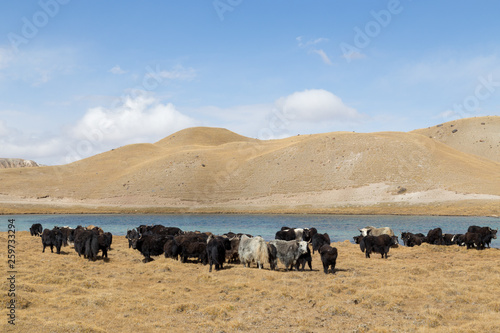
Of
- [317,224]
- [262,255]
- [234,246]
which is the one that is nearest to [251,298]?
[262,255]

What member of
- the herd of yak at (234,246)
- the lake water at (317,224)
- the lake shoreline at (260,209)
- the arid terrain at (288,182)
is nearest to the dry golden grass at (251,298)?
the herd of yak at (234,246)

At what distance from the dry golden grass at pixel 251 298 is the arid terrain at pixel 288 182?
206 ft

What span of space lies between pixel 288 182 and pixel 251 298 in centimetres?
9400

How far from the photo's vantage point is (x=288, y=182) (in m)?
108

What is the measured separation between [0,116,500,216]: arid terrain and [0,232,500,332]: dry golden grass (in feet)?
206

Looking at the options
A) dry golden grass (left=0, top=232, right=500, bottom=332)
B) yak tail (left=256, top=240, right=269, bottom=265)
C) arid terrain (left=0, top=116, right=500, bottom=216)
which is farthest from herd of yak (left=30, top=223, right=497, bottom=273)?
arid terrain (left=0, top=116, right=500, bottom=216)

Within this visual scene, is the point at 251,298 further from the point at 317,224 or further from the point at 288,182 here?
the point at 288,182

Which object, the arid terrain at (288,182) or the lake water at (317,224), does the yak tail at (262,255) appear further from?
the arid terrain at (288,182)

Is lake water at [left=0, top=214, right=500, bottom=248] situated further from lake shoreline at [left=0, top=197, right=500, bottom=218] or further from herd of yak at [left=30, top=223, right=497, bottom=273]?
herd of yak at [left=30, top=223, right=497, bottom=273]

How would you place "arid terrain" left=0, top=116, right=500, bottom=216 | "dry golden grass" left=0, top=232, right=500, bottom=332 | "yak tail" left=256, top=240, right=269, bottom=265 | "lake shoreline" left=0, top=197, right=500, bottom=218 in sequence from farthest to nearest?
1. "arid terrain" left=0, top=116, right=500, bottom=216
2. "lake shoreline" left=0, top=197, right=500, bottom=218
3. "yak tail" left=256, top=240, right=269, bottom=265
4. "dry golden grass" left=0, top=232, right=500, bottom=332

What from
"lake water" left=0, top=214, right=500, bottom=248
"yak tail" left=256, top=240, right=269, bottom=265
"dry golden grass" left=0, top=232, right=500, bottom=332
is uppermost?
"yak tail" left=256, top=240, right=269, bottom=265

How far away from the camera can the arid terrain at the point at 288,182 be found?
8750 cm

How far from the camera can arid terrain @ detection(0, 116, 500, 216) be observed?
3445 inches

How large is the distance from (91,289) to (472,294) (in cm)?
1428
